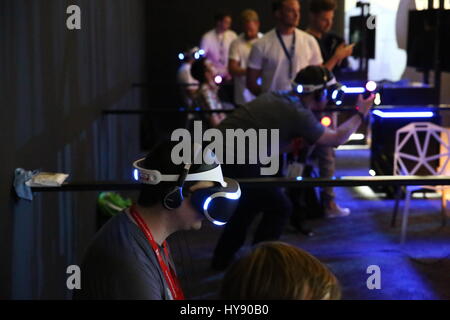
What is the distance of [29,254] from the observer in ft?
9.56

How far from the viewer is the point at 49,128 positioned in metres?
3.29

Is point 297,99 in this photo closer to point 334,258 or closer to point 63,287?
point 334,258

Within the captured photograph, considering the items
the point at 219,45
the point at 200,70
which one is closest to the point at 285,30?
the point at 200,70

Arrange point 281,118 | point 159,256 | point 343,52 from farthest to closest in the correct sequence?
1. point 343,52
2. point 281,118
3. point 159,256

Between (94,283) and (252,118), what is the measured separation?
2.44m

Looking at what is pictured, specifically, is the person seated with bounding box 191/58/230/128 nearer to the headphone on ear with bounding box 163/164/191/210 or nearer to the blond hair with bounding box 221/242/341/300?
the headphone on ear with bounding box 163/164/191/210

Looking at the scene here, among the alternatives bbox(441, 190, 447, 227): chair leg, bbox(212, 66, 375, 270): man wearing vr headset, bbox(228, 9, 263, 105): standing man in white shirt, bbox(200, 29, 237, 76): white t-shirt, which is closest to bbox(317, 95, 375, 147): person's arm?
bbox(212, 66, 375, 270): man wearing vr headset

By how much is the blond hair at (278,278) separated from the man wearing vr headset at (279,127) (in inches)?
89.2

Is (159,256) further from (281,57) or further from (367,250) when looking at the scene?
(281,57)

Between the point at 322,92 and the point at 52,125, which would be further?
the point at 322,92

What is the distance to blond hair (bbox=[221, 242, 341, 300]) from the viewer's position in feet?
4.11

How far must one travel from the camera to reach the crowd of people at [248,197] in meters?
1.30

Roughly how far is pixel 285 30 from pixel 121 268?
384cm

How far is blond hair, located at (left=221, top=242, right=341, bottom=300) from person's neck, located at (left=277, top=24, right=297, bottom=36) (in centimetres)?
428
